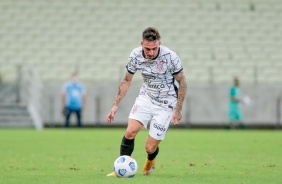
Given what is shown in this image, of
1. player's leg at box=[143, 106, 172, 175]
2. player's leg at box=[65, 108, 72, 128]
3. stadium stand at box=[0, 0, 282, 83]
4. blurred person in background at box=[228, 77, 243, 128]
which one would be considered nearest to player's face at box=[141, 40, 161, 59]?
player's leg at box=[143, 106, 172, 175]

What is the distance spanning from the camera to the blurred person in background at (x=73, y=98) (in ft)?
A: 92.0

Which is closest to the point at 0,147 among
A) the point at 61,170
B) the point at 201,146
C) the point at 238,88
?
the point at 201,146

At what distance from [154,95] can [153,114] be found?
0.91ft

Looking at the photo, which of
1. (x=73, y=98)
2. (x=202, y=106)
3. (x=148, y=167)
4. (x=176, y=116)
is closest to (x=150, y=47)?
(x=176, y=116)

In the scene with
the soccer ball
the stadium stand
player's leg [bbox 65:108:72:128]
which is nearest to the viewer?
the soccer ball

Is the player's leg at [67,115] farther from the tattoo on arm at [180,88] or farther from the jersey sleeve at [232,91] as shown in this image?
the tattoo on arm at [180,88]

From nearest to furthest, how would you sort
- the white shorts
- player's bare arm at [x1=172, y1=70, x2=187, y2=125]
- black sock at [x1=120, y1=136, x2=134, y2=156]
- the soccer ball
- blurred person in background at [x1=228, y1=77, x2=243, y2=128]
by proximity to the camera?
the soccer ball, black sock at [x1=120, y1=136, x2=134, y2=156], player's bare arm at [x1=172, y1=70, x2=187, y2=125], the white shorts, blurred person in background at [x1=228, y1=77, x2=243, y2=128]

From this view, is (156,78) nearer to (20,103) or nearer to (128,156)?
(128,156)

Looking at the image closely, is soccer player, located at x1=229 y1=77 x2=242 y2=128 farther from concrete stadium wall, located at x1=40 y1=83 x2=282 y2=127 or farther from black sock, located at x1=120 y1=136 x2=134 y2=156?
black sock, located at x1=120 y1=136 x2=134 y2=156

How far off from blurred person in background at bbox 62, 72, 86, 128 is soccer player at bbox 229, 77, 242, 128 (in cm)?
548

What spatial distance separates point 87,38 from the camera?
3291 cm

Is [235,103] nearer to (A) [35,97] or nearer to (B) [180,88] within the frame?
(A) [35,97]

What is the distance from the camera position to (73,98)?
2803 centimetres

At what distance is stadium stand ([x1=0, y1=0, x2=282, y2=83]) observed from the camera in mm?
31641
